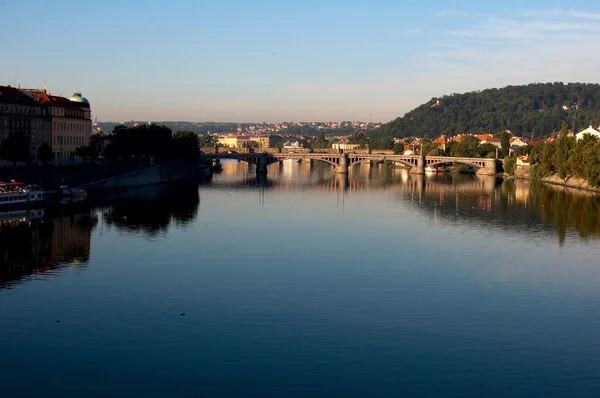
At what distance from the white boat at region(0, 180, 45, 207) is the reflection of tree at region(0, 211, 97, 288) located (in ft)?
10.6

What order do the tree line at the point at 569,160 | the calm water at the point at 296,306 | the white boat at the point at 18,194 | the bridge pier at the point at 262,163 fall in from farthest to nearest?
the bridge pier at the point at 262,163 < the tree line at the point at 569,160 < the white boat at the point at 18,194 < the calm water at the point at 296,306

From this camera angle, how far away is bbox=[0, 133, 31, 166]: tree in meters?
51.2

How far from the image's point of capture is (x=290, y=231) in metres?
39.3

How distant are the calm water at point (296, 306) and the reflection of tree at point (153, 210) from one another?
1.03ft

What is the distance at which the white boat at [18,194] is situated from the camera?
143ft

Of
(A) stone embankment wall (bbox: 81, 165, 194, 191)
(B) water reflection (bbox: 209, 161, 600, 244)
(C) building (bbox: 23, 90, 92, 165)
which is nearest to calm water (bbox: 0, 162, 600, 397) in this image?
(B) water reflection (bbox: 209, 161, 600, 244)

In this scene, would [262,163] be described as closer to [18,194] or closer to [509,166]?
[509,166]

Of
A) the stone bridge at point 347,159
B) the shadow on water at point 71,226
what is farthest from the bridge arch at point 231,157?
the shadow on water at point 71,226

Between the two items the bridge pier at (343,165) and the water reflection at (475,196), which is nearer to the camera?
the water reflection at (475,196)

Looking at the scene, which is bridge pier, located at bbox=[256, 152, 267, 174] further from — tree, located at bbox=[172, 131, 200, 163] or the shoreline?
the shoreline

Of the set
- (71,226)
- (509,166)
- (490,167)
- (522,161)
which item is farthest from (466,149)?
(71,226)

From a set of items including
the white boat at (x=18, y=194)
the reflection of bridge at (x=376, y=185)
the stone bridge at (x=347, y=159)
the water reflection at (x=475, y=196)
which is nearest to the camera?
the white boat at (x=18, y=194)

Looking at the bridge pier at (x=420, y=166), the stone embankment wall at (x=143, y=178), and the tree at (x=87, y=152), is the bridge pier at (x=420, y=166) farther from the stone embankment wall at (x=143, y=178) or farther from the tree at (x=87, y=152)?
the tree at (x=87, y=152)

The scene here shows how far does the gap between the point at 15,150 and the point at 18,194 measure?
8.08 m
